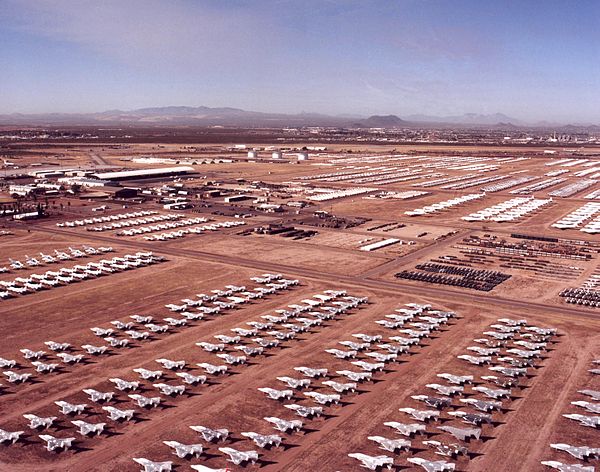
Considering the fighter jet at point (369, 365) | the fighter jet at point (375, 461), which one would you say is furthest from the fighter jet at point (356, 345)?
the fighter jet at point (375, 461)

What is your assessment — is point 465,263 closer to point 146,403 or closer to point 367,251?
point 367,251

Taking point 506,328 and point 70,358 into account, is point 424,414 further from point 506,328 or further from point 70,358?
point 70,358

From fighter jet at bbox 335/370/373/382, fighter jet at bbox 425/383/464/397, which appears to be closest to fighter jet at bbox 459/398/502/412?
fighter jet at bbox 425/383/464/397

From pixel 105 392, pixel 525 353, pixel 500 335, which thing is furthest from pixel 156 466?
pixel 500 335

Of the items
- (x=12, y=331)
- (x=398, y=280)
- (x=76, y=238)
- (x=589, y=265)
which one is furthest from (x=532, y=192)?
(x=12, y=331)

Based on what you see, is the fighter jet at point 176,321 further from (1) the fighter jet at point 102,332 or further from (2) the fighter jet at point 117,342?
(2) the fighter jet at point 117,342
